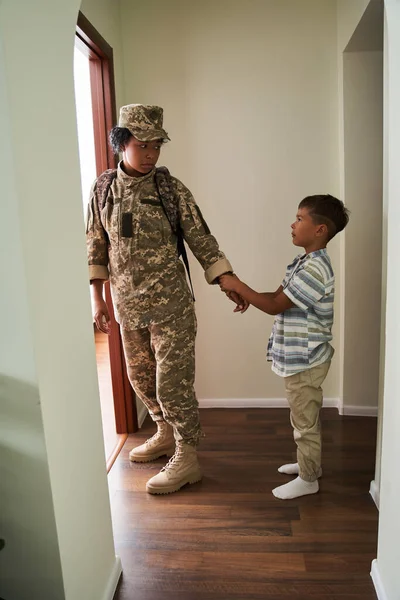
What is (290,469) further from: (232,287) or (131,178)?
(131,178)

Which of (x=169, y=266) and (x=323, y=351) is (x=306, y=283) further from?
(x=169, y=266)

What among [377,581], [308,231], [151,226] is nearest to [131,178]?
[151,226]

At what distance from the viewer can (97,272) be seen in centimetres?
222

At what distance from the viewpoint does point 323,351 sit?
2031 millimetres

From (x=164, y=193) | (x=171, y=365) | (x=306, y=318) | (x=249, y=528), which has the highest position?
(x=164, y=193)

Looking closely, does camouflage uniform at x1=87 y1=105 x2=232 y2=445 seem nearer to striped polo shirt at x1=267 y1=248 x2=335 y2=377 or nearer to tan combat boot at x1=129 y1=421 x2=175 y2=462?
tan combat boot at x1=129 y1=421 x2=175 y2=462

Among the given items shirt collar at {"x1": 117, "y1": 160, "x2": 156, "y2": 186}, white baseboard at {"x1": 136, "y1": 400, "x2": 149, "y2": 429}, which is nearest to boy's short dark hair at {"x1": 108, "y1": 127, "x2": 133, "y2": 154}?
shirt collar at {"x1": 117, "y1": 160, "x2": 156, "y2": 186}

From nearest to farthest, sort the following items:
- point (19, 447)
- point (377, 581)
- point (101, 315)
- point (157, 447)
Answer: point (19, 447) < point (377, 581) < point (101, 315) < point (157, 447)

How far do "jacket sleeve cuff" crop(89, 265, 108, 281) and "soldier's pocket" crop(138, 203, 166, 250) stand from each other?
23 centimetres

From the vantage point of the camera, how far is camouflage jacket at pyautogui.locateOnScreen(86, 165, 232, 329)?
2.13m

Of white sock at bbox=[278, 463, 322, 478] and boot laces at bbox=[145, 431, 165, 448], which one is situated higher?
boot laces at bbox=[145, 431, 165, 448]

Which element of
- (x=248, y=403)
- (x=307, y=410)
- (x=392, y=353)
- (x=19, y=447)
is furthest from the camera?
(x=248, y=403)

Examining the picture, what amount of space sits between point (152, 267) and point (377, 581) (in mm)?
1385

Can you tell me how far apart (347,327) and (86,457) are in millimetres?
1756
